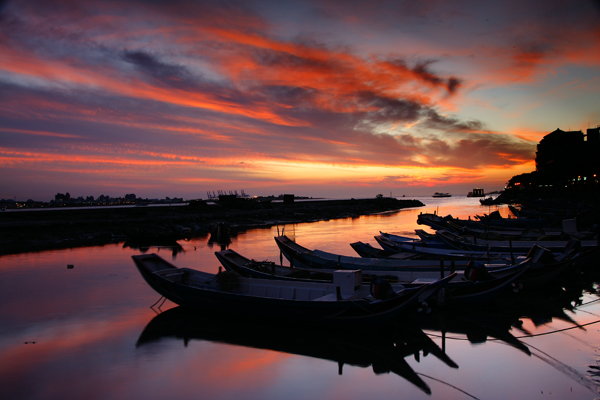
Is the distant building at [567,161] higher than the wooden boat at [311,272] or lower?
higher

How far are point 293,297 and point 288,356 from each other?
119 inches

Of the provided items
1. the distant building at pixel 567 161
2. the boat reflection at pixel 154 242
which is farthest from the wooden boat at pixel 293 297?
the distant building at pixel 567 161

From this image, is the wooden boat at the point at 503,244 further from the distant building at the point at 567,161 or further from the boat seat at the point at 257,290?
the distant building at the point at 567,161

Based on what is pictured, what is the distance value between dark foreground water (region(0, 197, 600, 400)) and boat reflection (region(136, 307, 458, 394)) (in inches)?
1.9

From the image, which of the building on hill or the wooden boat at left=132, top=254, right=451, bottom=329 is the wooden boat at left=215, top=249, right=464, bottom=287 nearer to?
the wooden boat at left=132, top=254, right=451, bottom=329

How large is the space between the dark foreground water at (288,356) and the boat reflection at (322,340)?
5cm

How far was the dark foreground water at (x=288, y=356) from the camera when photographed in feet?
28.9

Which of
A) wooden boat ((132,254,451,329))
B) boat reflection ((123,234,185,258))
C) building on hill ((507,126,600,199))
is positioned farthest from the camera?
building on hill ((507,126,600,199))

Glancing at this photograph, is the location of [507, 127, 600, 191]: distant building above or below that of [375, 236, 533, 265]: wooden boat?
above

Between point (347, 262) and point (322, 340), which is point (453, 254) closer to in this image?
point (347, 262)

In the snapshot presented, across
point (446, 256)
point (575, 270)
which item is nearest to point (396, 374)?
point (446, 256)

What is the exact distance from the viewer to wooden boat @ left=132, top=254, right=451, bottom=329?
11070 mm

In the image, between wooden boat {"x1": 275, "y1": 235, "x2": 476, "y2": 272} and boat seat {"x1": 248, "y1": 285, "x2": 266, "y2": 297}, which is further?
wooden boat {"x1": 275, "y1": 235, "x2": 476, "y2": 272}

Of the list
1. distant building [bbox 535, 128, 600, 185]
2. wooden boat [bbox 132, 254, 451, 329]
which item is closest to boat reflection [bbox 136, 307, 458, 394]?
wooden boat [bbox 132, 254, 451, 329]
